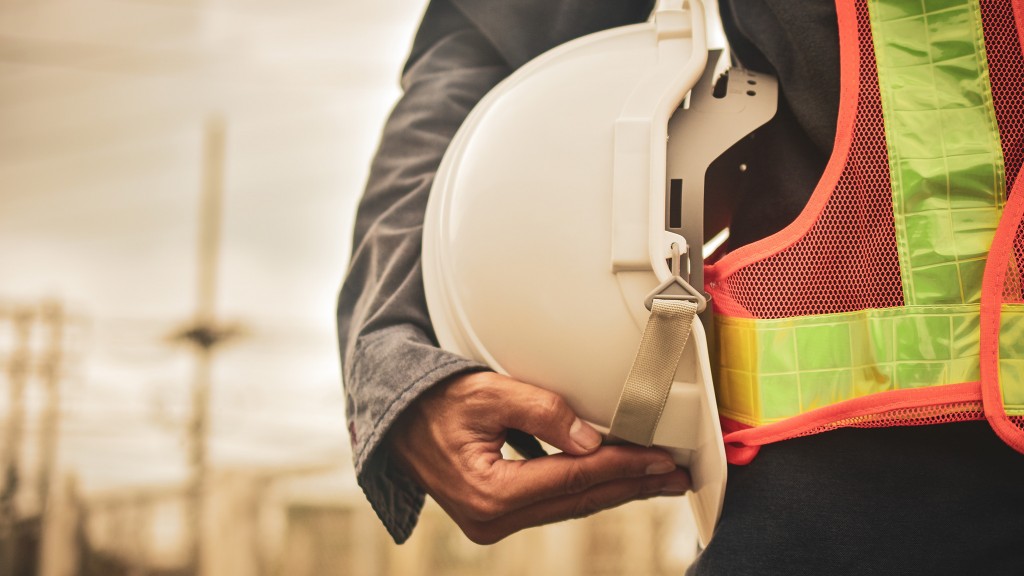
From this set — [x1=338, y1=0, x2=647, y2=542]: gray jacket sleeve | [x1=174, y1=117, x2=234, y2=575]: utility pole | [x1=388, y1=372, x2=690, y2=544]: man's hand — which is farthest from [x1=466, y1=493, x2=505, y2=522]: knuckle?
[x1=174, y1=117, x2=234, y2=575]: utility pole

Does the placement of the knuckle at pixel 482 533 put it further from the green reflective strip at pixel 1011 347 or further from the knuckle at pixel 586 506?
the green reflective strip at pixel 1011 347

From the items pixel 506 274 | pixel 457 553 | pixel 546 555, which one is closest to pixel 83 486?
pixel 457 553

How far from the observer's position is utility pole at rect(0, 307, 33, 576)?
557cm

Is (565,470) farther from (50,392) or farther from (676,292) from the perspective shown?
(50,392)

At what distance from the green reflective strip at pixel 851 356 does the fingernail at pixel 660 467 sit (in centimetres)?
10

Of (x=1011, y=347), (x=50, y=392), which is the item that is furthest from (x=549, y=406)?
(x=50, y=392)

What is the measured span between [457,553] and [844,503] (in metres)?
5.50

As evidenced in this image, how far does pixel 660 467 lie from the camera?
681mm

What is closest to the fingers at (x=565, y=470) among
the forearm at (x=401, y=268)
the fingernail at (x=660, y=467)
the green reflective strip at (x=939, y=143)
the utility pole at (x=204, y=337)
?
the fingernail at (x=660, y=467)

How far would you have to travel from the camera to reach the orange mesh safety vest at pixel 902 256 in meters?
0.52

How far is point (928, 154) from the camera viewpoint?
1.77 ft

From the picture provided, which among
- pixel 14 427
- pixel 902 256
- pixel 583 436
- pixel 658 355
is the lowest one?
pixel 14 427

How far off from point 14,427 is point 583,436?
6459mm

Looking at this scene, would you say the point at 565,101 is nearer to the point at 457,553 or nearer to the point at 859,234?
the point at 859,234
